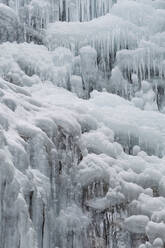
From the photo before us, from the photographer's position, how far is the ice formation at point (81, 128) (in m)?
8.27

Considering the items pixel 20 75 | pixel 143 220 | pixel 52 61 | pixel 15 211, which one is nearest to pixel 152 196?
pixel 143 220

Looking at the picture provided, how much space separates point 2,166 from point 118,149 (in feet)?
12.2

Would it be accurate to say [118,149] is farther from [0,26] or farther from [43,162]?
[0,26]

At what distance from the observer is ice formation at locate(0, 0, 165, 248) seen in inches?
325

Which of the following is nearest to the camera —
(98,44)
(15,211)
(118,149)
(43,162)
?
(15,211)

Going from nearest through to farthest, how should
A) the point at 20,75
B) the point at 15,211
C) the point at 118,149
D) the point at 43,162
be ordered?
the point at 15,211 < the point at 43,162 < the point at 118,149 < the point at 20,75

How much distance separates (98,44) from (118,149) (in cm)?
600

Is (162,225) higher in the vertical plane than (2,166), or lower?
lower

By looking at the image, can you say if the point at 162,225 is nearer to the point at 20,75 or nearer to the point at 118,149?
the point at 118,149

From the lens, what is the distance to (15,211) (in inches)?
295

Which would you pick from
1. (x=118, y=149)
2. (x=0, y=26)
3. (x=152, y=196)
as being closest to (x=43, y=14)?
(x=0, y=26)

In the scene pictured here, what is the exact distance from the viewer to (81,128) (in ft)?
34.9

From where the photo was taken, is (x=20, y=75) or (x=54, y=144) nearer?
(x=54, y=144)

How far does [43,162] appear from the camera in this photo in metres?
8.73
